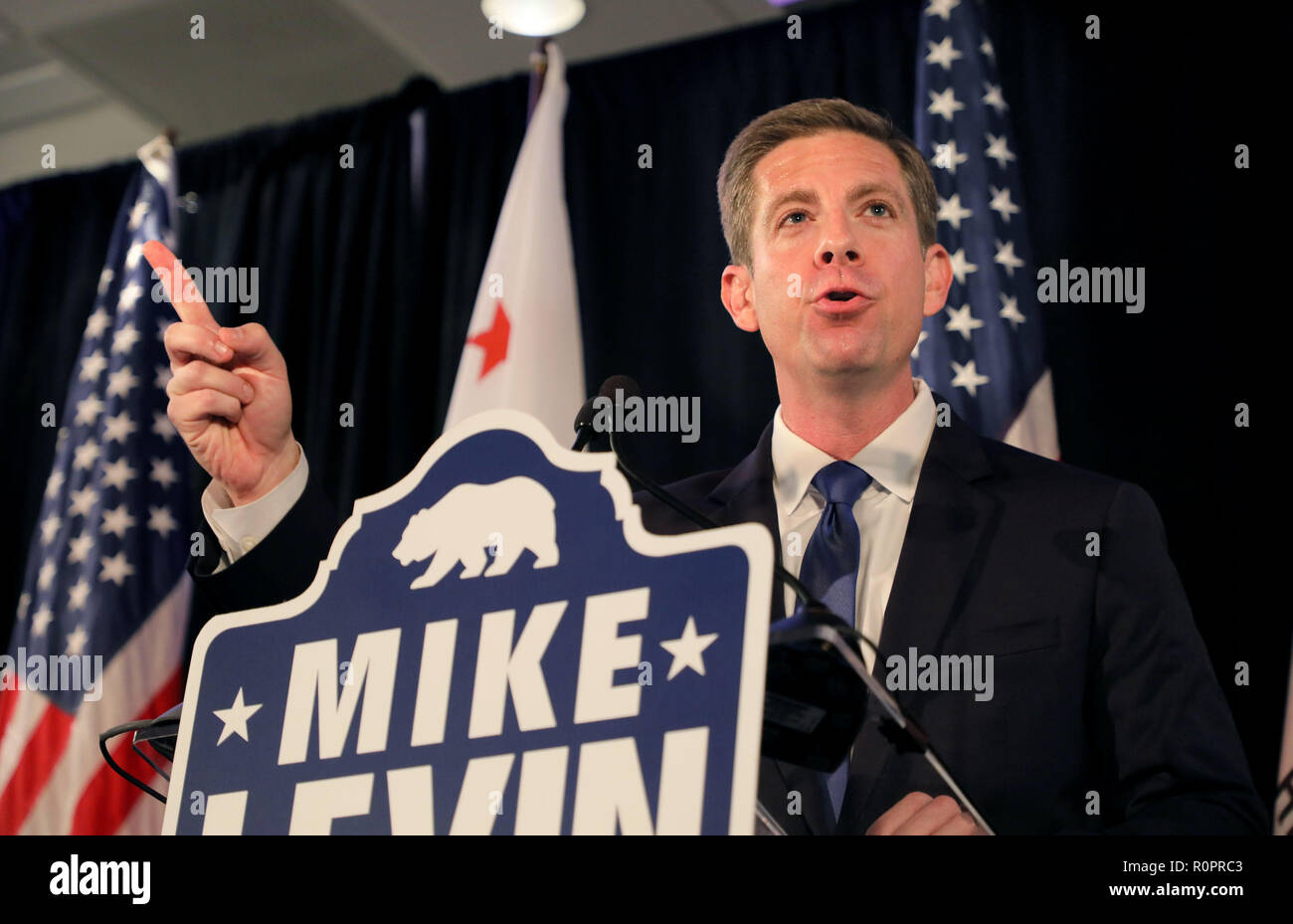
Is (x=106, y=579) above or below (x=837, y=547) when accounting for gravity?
above

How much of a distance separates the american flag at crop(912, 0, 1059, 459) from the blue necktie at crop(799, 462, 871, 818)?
1.03m

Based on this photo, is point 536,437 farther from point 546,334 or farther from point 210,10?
point 210,10

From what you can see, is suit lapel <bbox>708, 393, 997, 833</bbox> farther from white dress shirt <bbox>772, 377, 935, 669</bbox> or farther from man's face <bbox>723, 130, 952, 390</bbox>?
man's face <bbox>723, 130, 952, 390</bbox>

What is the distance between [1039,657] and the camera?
1598 mm

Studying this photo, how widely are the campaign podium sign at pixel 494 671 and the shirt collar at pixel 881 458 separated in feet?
2.16

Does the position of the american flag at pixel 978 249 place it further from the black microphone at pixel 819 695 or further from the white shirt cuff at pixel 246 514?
the black microphone at pixel 819 695

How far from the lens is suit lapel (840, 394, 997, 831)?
151cm

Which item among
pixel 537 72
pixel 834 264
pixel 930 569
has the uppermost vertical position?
pixel 537 72

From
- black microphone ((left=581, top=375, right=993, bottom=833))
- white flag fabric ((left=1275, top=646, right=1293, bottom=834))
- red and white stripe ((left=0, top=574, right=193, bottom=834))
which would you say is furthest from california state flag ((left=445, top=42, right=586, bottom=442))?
black microphone ((left=581, top=375, right=993, bottom=833))

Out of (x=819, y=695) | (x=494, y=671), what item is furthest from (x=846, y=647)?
(x=494, y=671)

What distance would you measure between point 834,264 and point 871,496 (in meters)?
0.33

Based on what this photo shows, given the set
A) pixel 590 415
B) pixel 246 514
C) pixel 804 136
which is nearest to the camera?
pixel 590 415

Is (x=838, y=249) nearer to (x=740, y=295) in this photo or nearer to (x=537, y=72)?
(x=740, y=295)
